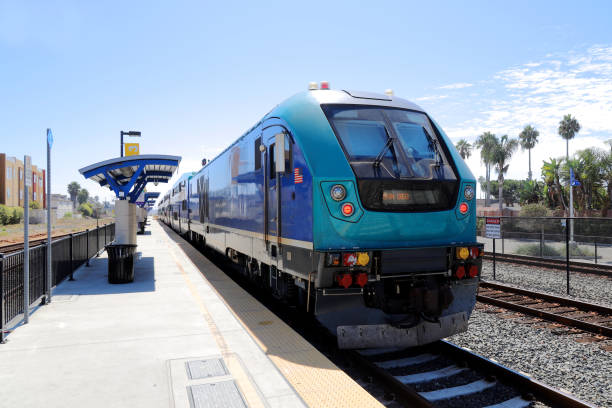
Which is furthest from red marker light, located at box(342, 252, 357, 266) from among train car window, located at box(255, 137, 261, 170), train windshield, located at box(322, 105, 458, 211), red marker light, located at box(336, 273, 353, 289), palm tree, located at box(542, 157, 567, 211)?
palm tree, located at box(542, 157, 567, 211)

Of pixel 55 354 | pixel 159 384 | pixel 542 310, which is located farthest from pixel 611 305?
pixel 55 354

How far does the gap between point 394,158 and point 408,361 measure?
260cm

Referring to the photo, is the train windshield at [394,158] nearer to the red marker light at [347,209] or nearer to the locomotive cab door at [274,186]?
the red marker light at [347,209]

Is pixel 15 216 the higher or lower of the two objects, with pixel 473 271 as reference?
lower

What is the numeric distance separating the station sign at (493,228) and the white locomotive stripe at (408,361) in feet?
25.8

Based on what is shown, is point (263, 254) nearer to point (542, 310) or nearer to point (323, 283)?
point (323, 283)

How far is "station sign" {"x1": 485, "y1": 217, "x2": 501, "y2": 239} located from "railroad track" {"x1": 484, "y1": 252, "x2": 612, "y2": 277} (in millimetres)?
2500

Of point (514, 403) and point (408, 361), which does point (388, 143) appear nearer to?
point (408, 361)

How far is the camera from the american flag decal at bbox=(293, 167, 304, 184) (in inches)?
224

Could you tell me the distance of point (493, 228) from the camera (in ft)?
42.1

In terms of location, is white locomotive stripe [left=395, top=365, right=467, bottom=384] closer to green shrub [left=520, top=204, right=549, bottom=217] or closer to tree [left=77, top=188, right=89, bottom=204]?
green shrub [left=520, top=204, right=549, bottom=217]

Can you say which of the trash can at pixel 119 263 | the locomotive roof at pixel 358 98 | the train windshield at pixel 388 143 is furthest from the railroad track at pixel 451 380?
the trash can at pixel 119 263

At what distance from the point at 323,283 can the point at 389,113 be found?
104 inches

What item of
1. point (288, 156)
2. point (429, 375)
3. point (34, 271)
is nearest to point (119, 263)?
point (34, 271)
